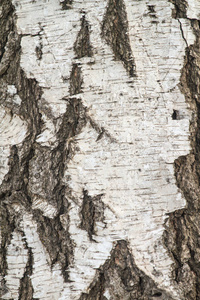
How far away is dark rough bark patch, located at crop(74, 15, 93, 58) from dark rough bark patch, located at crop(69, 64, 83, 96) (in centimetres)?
6

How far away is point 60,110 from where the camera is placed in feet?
4.09

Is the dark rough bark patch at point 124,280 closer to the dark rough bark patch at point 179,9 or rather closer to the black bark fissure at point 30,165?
the black bark fissure at point 30,165

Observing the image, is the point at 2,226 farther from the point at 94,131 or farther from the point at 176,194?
the point at 176,194

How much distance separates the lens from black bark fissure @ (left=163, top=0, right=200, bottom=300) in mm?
1217

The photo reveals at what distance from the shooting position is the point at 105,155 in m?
1.21

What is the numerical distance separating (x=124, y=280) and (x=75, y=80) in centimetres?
87

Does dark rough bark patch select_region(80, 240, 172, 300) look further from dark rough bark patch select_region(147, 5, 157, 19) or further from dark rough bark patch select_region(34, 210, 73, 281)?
dark rough bark patch select_region(147, 5, 157, 19)

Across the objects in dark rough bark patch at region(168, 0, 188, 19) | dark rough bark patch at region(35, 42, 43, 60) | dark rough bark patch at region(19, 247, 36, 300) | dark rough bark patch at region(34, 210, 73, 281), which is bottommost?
dark rough bark patch at region(19, 247, 36, 300)

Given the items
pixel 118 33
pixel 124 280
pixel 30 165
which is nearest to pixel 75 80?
pixel 118 33

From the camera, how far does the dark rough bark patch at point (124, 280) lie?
119cm

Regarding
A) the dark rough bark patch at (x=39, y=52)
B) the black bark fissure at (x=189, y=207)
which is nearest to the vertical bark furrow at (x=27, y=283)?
the black bark fissure at (x=189, y=207)

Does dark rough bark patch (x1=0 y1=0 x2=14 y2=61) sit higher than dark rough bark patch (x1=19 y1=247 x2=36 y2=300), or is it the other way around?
dark rough bark patch (x1=0 y1=0 x2=14 y2=61)

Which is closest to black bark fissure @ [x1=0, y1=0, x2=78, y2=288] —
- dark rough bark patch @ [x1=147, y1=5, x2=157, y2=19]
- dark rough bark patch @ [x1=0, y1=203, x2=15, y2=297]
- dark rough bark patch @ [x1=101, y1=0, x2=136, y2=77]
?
dark rough bark patch @ [x1=0, y1=203, x2=15, y2=297]

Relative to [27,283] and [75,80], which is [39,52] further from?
[27,283]
